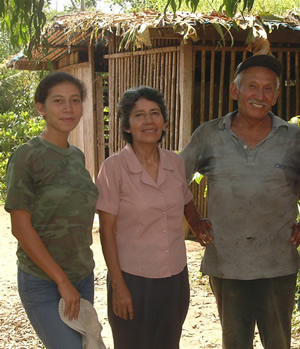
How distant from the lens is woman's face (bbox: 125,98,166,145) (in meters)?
2.59

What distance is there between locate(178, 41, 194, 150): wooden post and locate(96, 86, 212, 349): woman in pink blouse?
397cm

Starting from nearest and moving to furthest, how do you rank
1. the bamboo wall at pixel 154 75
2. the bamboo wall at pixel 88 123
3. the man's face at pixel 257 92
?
the man's face at pixel 257 92
the bamboo wall at pixel 154 75
the bamboo wall at pixel 88 123

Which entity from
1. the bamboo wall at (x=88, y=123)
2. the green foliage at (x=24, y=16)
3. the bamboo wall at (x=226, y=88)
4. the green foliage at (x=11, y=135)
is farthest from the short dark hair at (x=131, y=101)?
the green foliage at (x=11, y=135)

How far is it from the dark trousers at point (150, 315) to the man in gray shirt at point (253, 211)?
37 centimetres

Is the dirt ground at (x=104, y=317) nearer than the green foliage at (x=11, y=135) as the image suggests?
Yes

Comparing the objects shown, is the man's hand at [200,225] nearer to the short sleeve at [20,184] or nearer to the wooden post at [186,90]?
the short sleeve at [20,184]

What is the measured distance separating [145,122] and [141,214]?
0.47 metres

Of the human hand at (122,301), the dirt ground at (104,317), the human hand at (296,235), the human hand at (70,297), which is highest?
the human hand at (296,235)

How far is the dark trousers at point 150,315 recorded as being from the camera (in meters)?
2.54

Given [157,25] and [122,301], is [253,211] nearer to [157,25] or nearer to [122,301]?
[122,301]

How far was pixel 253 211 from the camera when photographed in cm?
272

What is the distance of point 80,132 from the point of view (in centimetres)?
928

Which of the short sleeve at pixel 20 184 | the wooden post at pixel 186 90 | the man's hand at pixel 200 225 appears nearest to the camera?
the short sleeve at pixel 20 184

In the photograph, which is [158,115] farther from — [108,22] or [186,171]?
[108,22]
